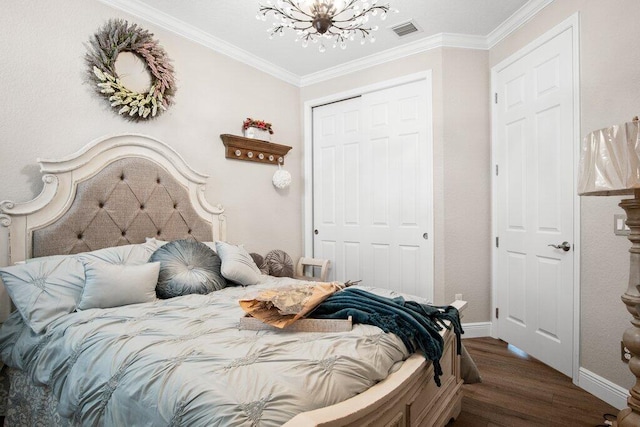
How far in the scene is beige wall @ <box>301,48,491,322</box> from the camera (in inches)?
123

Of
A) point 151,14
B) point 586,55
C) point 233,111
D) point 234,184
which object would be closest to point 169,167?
point 234,184

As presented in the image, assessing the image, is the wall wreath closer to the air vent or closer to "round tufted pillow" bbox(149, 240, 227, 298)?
"round tufted pillow" bbox(149, 240, 227, 298)

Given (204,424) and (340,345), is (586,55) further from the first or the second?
(204,424)

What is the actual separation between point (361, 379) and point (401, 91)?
297cm

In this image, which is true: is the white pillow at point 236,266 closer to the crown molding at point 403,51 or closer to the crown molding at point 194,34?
the crown molding at point 194,34

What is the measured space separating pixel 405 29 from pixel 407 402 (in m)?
2.94

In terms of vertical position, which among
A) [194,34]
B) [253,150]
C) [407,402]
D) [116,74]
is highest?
[194,34]

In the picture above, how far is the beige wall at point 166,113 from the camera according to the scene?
2.05 meters

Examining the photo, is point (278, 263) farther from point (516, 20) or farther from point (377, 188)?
point (516, 20)

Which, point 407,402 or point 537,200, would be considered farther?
point 537,200

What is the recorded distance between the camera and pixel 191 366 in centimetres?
108

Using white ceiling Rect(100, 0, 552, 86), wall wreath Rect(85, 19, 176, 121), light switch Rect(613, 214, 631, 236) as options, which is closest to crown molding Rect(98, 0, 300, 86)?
white ceiling Rect(100, 0, 552, 86)

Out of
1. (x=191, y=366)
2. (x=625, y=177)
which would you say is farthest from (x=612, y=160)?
(x=191, y=366)

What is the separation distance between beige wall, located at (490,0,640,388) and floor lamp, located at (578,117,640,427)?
0.54 meters
